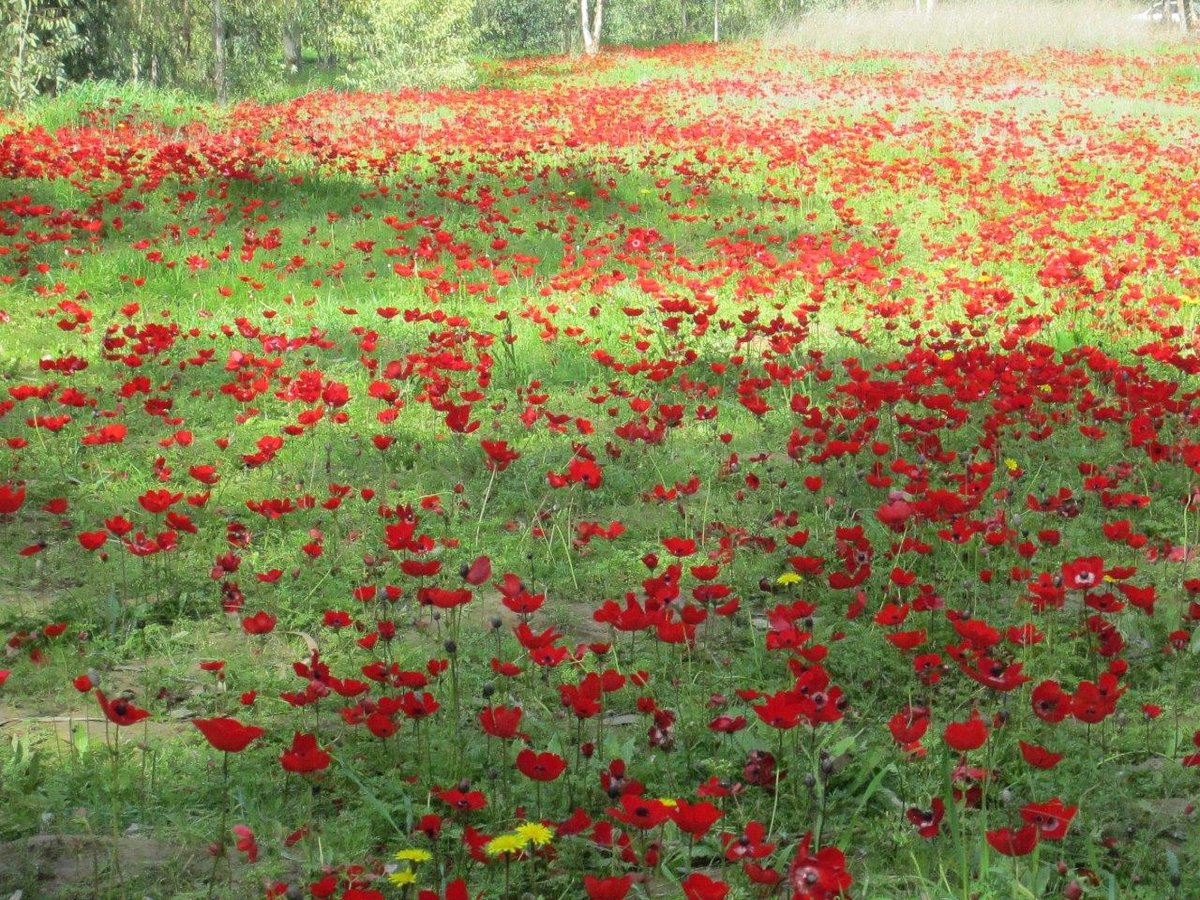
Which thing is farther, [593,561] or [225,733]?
[593,561]

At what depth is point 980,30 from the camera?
2611 centimetres

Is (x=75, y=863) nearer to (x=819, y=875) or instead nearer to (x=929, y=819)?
(x=819, y=875)

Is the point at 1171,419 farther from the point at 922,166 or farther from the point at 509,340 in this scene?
the point at 922,166

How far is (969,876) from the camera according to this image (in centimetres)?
206

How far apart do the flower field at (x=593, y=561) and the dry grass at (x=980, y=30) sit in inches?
690

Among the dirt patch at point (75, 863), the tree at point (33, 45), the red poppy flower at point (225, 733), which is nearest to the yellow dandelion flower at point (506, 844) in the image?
the red poppy flower at point (225, 733)

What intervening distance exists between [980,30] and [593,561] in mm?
26113

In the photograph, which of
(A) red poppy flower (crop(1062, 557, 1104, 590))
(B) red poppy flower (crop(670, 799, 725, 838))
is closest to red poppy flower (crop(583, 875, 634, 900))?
(B) red poppy flower (crop(670, 799, 725, 838))

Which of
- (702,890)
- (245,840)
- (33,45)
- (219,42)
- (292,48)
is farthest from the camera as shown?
(292,48)

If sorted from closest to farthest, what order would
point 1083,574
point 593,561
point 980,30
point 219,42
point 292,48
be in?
point 1083,574 < point 593,561 < point 219,42 < point 980,30 < point 292,48

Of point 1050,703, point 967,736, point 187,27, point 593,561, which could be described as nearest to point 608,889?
point 967,736

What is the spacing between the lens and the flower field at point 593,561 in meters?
2.15

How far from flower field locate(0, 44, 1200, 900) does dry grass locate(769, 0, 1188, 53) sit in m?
17.5

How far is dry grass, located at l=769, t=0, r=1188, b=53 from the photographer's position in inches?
1010
